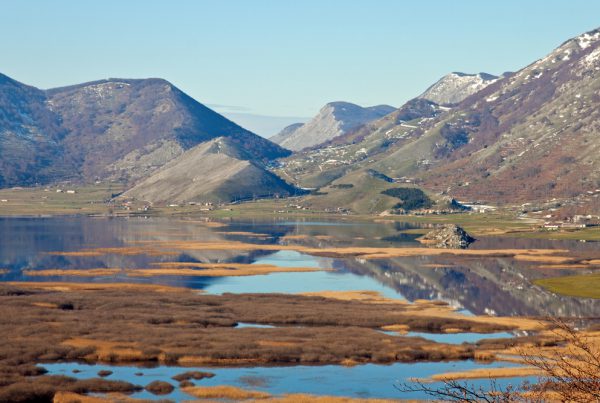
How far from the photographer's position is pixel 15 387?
74.4 m

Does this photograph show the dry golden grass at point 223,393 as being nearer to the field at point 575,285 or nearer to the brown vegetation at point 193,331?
the brown vegetation at point 193,331

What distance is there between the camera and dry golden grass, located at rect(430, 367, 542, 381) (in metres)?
83.4

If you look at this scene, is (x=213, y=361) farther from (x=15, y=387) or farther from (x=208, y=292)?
(x=208, y=292)

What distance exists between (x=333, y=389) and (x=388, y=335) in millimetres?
26278

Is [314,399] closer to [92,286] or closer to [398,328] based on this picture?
[398,328]

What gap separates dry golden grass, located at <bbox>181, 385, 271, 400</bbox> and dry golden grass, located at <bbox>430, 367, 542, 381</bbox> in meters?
17.3

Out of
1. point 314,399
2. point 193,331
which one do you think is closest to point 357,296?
point 193,331

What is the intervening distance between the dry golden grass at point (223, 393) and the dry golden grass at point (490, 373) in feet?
56.8

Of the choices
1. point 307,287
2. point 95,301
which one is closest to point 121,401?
point 95,301

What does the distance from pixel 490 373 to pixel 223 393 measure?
2449cm

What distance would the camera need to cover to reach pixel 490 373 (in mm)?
82938

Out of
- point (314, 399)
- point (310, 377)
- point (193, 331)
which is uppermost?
point (193, 331)

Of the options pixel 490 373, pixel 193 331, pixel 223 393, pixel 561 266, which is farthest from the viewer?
pixel 561 266

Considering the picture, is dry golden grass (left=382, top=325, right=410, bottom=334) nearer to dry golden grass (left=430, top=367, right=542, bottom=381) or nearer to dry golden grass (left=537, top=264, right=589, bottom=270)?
dry golden grass (left=430, top=367, right=542, bottom=381)
